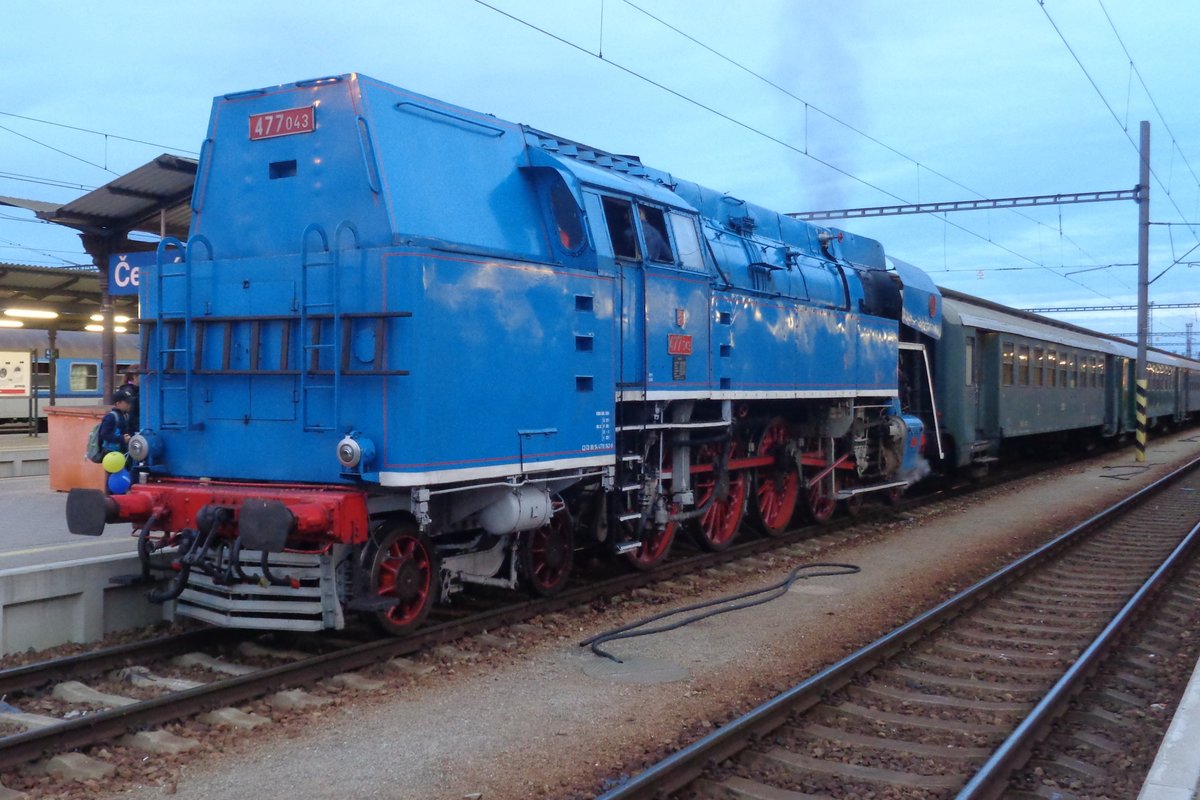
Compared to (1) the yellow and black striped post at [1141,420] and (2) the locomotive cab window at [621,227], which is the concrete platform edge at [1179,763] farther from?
(1) the yellow and black striped post at [1141,420]

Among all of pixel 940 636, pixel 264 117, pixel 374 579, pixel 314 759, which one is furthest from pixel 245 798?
pixel 940 636

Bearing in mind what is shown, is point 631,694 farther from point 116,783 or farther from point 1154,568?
point 1154,568

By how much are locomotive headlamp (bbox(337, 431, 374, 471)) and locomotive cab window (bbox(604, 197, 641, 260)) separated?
2.83 m

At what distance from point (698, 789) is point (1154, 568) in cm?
770

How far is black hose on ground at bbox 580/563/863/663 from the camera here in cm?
704

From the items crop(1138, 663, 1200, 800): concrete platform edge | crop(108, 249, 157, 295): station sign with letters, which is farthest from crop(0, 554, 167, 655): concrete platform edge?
crop(1138, 663, 1200, 800): concrete platform edge

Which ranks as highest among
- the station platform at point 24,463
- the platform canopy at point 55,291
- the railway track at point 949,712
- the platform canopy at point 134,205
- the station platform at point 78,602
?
the platform canopy at point 134,205

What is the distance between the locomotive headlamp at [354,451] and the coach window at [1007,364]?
14.6 metres

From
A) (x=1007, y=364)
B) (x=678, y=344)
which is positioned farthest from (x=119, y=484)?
(x=1007, y=364)

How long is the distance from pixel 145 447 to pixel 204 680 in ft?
5.93

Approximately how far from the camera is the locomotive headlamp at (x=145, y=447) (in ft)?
22.6

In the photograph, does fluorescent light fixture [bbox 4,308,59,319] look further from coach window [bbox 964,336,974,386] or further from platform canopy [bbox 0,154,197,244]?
coach window [bbox 964,336,974,386]

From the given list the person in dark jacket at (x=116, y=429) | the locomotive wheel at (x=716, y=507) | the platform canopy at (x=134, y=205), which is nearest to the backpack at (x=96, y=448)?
the person in dark jacket at (x=116, y=429)

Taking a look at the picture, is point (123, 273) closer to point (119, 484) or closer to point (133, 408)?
point (133, 408)
